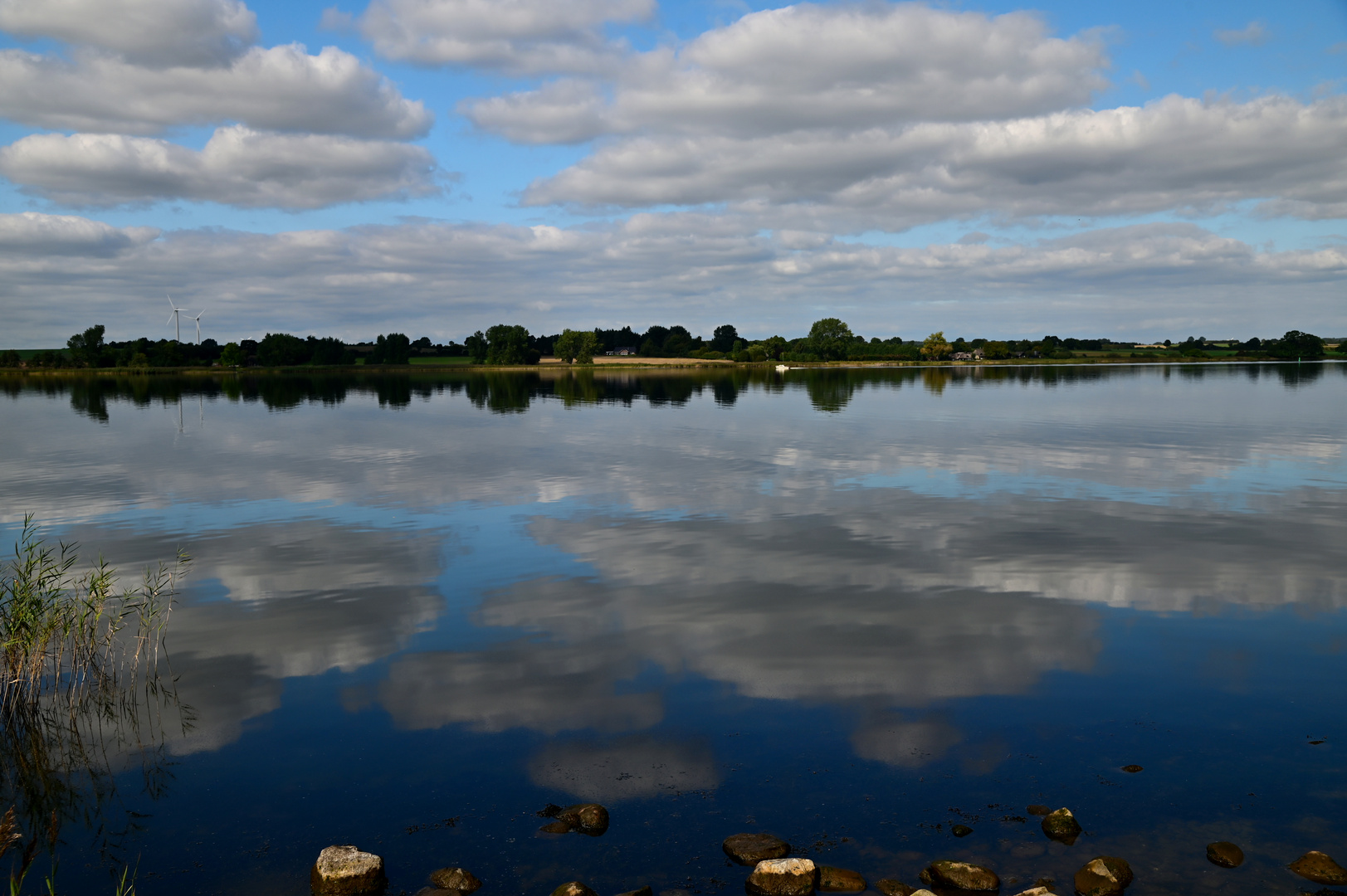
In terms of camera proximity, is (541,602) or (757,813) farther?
(541,602)

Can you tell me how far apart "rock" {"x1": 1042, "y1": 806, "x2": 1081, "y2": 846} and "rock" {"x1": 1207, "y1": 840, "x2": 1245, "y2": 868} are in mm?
1413

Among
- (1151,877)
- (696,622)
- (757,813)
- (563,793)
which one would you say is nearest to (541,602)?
(696,622)

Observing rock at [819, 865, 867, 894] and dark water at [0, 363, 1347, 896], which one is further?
dark water at [0, 363, 1347, 896]

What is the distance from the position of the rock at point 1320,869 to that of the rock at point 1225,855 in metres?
0.50

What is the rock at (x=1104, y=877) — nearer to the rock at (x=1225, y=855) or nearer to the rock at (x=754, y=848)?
the rock at (x=1225, y=855)

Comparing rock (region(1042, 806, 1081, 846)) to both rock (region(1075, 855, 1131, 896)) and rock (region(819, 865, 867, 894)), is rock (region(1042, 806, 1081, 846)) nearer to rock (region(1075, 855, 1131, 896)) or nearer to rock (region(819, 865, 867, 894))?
rock (region(1075, 855, 1131, 896))

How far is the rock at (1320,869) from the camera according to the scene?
9.54 meters

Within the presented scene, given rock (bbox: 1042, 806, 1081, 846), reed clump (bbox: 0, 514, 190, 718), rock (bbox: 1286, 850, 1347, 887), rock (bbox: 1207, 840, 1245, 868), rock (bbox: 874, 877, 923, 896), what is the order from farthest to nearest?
reed clump (bbox: 0, 514, 190, 718), rock (bbox: 1042, 806, 1081, 846), rock (bbox: 1207, 840, 1245, 868), rock (bbox: 1286, 850, 1347, 887), rock (bbox: 874, 877, 923, 896)

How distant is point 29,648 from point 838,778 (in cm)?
1372

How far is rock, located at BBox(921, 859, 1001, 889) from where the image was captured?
9469 mm

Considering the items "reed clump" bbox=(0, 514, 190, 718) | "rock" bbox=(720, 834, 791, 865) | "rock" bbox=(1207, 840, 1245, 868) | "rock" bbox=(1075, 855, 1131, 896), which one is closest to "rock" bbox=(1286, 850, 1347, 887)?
"rock" bbox=(1207, 840, 1245, 868)

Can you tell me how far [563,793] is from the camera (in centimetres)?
1169

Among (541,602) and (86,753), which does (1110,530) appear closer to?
(541,602)

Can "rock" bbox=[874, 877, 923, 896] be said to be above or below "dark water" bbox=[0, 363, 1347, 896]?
below
